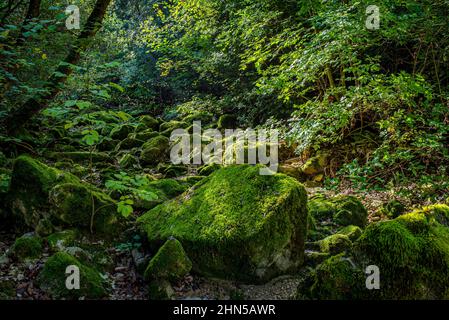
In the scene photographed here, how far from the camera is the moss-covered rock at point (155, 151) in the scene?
9.30m

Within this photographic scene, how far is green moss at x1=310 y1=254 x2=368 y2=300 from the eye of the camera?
2796mm

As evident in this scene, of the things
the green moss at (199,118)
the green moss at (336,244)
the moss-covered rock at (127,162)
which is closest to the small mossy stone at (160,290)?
the green moss at (336,244)

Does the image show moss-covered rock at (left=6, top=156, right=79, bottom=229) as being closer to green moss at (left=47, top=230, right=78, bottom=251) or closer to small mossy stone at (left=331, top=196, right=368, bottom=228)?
green moss at (left=47, top=230, right=78, bottom=251)

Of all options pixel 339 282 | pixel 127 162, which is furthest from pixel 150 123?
pixel 339 282

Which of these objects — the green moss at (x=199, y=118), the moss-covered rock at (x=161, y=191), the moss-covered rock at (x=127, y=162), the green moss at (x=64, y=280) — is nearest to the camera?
the green moss at (x=64, y=280)

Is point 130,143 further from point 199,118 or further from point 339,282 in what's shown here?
point 339,282

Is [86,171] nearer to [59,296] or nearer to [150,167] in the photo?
[150,167]

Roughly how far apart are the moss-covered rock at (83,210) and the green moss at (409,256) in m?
3.18

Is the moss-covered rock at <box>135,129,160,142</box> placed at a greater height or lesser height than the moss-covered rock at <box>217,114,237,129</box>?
lesser

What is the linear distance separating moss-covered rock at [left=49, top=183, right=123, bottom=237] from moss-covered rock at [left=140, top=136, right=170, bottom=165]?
4.80 metres

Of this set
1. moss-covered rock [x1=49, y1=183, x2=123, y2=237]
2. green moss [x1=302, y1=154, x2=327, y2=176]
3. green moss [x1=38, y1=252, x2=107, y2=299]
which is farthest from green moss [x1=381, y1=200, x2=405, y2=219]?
green moss [x1=38, y1=252, x2=107, y2=299]

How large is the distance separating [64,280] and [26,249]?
78cm

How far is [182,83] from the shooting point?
626 inches

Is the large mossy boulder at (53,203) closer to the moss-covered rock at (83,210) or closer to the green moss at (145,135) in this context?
the moss-covered rock at (83,210)
